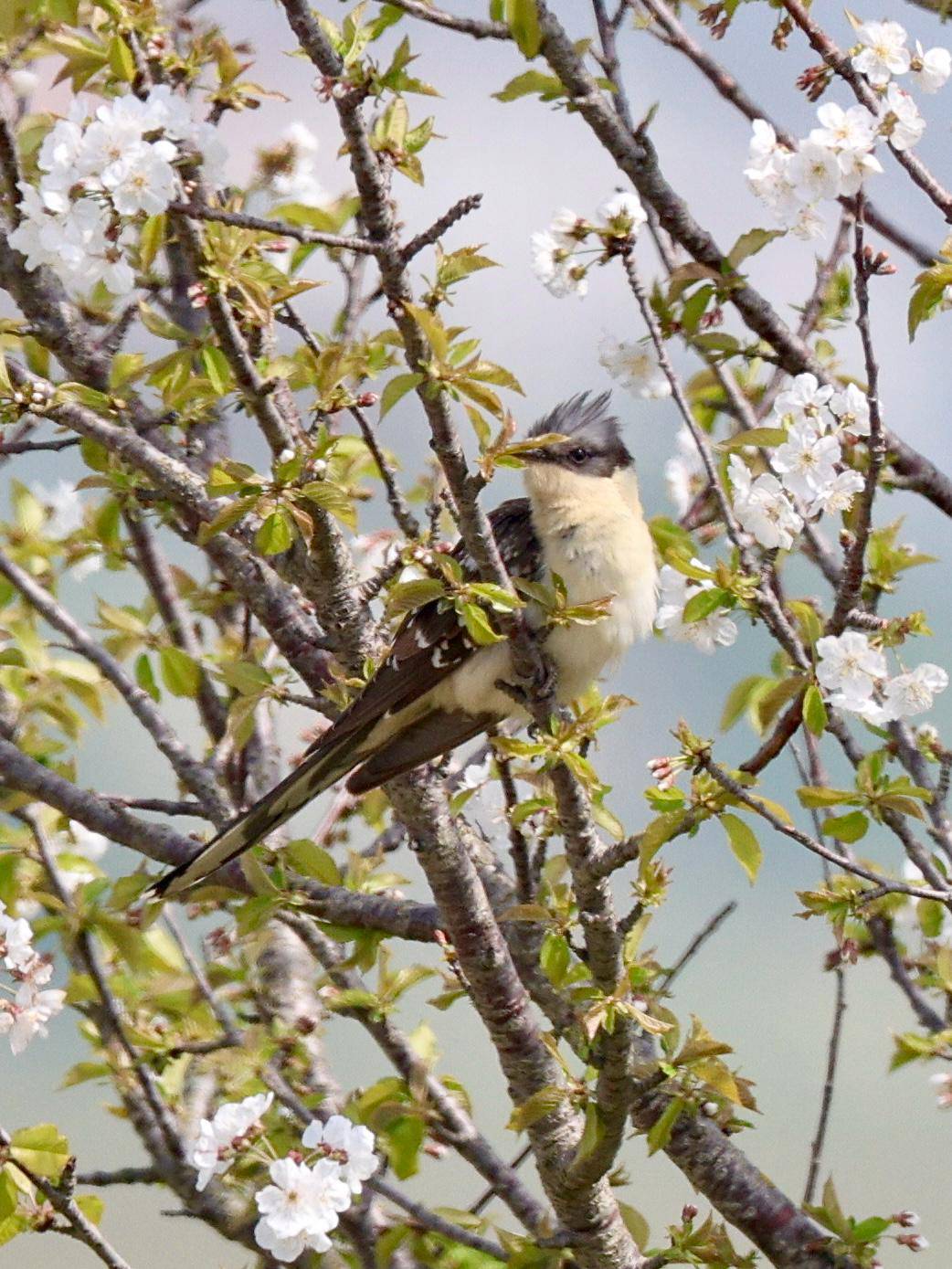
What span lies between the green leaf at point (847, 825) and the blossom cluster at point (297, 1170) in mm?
1166

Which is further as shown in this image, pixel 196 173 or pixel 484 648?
pixel 484 648

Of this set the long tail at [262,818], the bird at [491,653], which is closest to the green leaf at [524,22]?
the bird at [491,653]

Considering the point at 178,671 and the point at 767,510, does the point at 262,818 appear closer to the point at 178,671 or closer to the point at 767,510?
the point at 178,671

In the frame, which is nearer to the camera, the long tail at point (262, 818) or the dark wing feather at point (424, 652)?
the dark wing feather at point (424, 652)

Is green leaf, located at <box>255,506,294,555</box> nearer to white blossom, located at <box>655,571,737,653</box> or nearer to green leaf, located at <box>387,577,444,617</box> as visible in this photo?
green leaf, located at <box>387,577,444,617</box>

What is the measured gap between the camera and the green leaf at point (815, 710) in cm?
302

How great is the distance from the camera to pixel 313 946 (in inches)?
166

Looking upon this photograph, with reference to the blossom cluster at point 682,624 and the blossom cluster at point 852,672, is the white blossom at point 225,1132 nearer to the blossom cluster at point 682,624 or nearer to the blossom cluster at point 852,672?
the blossom cluster at point 682,624

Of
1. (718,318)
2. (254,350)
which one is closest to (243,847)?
(254,350)

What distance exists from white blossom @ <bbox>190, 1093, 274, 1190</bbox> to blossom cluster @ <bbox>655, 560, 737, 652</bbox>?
1352 millimetres

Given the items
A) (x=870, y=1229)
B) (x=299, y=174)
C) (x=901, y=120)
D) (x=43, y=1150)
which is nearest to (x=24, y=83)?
(x=299, y=174)

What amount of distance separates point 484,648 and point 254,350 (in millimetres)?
951

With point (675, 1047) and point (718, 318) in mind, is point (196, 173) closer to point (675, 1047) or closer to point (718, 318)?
point (718, 318)

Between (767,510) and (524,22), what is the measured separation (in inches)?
51.8
